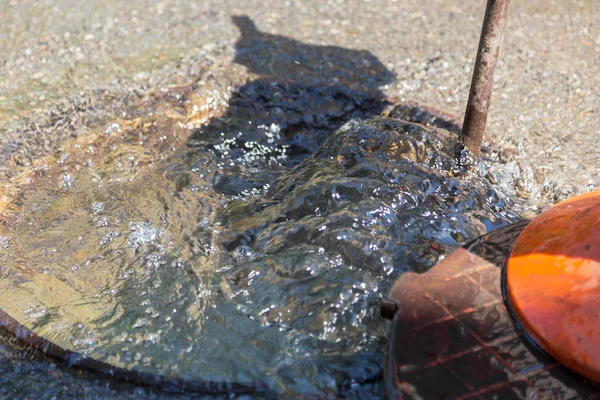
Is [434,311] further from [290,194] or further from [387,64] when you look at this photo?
[387,64]

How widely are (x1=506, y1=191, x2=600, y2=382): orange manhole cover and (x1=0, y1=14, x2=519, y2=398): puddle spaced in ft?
1.77

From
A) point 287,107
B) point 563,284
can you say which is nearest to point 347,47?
point 287,107

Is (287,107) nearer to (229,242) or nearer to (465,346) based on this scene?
(229,242)

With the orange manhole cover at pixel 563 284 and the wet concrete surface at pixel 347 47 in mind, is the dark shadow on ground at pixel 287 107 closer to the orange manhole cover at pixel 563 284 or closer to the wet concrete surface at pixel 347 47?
the wet concrete surface at pixel 347 47

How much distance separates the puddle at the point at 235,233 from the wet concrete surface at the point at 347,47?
31 cm

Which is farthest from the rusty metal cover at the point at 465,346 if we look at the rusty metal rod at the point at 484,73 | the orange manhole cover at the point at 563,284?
the rusty metal rod at the point at 484,73

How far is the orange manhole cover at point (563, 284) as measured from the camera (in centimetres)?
178

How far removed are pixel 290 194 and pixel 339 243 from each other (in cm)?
52

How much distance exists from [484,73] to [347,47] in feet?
5.79

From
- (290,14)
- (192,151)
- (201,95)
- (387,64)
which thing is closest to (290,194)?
(192,151)

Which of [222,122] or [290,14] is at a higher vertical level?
[290,14]

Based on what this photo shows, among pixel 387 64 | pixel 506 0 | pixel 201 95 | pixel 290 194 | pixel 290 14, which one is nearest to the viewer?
pixel 506 0

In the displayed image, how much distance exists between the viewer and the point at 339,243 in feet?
8.68

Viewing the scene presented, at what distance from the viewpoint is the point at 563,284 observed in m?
1.90
